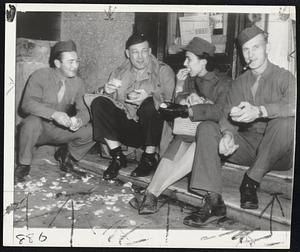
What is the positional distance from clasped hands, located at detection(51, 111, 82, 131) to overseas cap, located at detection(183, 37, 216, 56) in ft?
1.41

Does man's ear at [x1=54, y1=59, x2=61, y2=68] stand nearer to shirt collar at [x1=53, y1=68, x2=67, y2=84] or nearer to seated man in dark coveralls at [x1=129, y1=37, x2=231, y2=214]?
shirt collar at [x1=53, y1=68, x2=67, y2=84]

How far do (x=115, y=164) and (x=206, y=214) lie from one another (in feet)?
1.13

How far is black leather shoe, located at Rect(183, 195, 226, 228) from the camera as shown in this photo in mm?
1618

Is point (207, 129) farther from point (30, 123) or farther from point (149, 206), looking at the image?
point (30, 123)

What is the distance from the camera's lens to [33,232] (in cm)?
167

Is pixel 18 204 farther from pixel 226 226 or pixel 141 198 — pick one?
pixel 226 226

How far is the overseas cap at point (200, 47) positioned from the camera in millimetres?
1644

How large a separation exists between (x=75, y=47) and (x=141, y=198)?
54 centimetres

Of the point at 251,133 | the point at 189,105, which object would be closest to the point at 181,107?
the point at 189,105

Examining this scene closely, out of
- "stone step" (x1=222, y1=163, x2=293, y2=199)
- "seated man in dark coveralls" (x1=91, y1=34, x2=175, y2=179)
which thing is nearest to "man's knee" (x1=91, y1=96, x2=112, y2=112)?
"seated man in dark coveralls" (x1=91, y1=34, x2=175, y2=179)

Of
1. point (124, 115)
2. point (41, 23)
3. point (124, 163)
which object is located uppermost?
point (41, 23)

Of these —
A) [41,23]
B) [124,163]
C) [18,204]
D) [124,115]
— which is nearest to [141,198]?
[124,163]

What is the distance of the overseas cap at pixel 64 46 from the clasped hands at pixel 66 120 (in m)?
0.20

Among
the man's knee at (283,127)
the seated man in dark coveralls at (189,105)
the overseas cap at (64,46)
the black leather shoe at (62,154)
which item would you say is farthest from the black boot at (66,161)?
the man's knee at (283,127)
